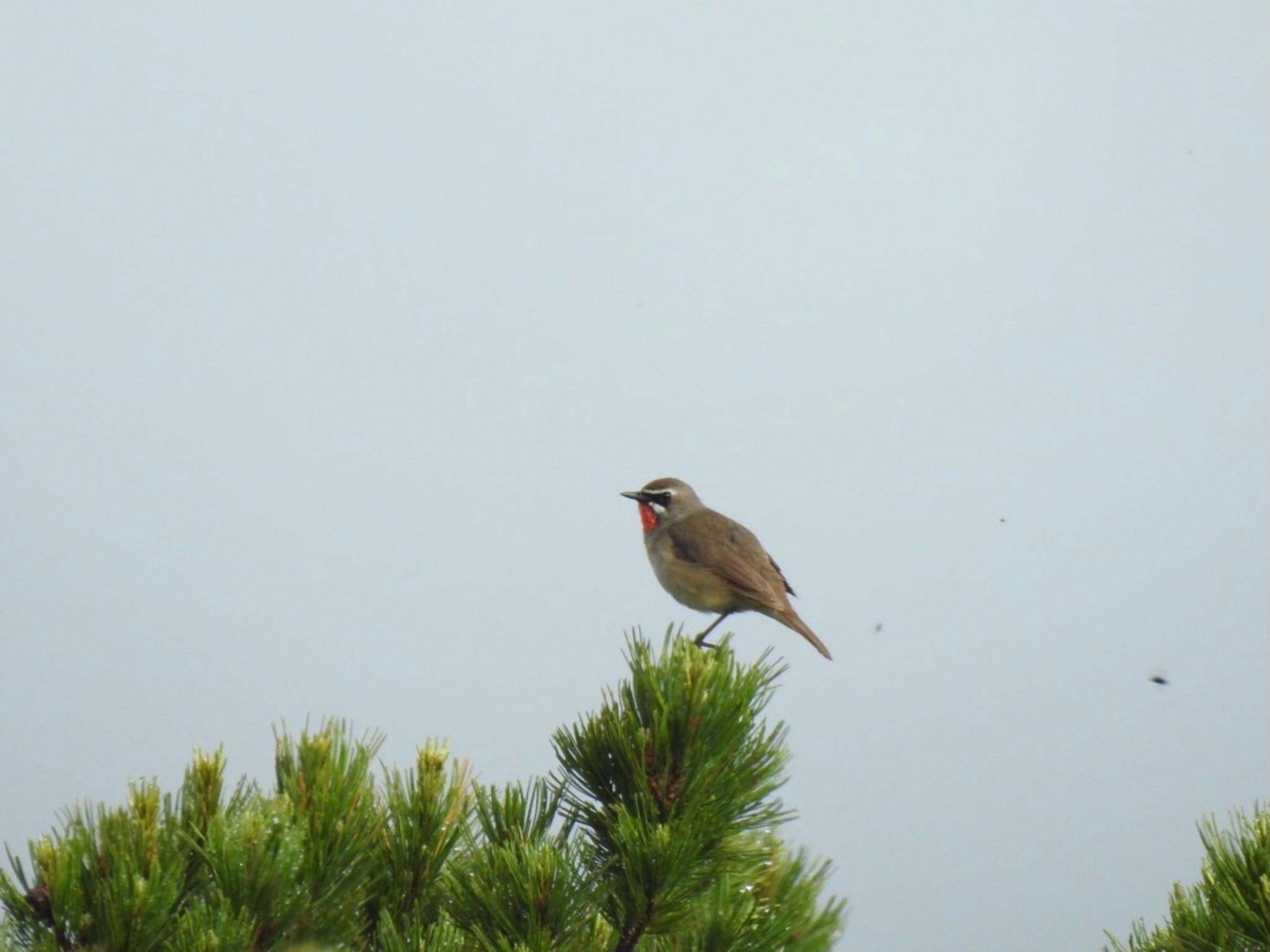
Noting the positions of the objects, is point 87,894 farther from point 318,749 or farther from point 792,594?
point 792,594

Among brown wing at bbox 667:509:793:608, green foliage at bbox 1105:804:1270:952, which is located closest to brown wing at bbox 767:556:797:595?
brown wing at bbox 667:509:793:608

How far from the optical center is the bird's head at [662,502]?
23.1 ft

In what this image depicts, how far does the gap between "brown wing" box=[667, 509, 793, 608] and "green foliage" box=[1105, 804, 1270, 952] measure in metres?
3.11

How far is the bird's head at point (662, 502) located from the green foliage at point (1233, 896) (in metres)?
4.23

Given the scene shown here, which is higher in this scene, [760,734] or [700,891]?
[760,734]

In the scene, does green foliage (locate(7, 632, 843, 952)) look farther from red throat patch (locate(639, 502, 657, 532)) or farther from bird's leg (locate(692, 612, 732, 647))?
red throat patch (locate(639, 502, 657, 532))

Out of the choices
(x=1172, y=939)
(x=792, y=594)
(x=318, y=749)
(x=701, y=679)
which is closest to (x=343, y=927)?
(x=318, y=749)

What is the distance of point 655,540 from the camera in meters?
6.63

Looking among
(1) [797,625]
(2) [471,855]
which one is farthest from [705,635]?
(2) [471,855]

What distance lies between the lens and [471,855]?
2.57m

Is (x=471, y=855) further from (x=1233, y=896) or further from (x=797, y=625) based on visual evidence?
(x=797, y=625)

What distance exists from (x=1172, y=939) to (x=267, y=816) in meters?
1.91

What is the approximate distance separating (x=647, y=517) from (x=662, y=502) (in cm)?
11

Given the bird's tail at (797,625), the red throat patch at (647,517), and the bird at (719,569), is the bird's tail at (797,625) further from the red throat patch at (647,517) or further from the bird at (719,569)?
the red throat patch at (647,517)
